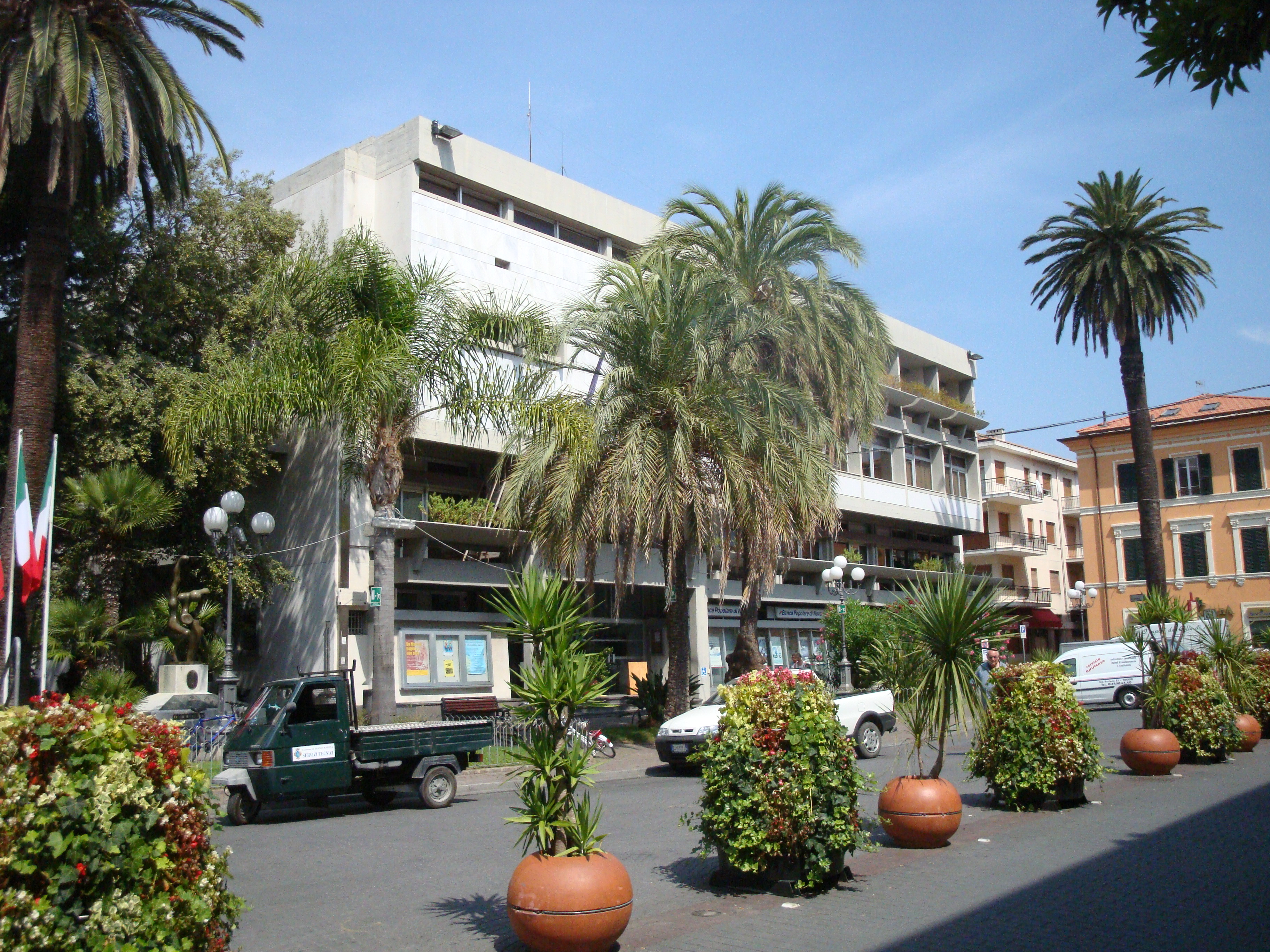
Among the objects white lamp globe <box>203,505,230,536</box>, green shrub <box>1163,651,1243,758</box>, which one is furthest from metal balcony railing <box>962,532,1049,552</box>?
white lamp globe <box>203,505,230,536</box>

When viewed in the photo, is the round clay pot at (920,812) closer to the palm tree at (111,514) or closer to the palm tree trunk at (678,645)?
the palm tree trunk at (678,645)

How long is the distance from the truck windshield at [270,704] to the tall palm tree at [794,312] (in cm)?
1165

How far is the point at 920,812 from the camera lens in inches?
383

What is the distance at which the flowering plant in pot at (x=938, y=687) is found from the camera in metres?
9.79

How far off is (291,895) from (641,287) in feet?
51.9

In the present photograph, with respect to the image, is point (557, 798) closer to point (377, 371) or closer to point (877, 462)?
point (377, 371)

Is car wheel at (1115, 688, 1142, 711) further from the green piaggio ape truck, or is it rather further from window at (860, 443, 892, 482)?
the green piaggio ape truck

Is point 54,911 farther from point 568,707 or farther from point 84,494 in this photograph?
point 84,494

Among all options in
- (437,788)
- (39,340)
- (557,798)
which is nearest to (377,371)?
(39,340)

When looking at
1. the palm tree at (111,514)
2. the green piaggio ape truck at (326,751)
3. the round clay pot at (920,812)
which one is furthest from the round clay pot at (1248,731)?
the palm tree at (111,514)

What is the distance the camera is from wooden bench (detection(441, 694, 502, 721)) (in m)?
19.9

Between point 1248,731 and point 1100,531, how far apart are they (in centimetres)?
3964

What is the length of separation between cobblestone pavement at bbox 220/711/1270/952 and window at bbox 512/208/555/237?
70.8 feet

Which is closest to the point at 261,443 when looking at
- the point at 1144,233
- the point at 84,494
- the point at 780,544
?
the point at 84,494
